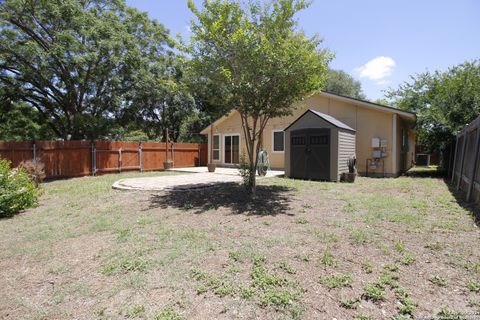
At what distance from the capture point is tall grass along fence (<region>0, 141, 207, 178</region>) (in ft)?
37.6

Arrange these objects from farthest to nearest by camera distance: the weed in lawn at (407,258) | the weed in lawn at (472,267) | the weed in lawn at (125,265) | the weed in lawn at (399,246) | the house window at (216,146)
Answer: the house window at (216,146), the weed in lawn at (399,246), the weed in lawn at (125,265), the weed in lawn at (407,258), the weed in lawn at (472,267)

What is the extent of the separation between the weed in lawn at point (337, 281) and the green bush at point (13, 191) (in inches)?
270

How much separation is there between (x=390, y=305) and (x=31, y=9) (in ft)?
57.9

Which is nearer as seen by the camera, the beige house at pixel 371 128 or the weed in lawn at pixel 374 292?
the weed in lawn at pixel 374 292

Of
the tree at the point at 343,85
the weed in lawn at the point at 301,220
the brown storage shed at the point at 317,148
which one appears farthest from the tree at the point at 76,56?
the tree at the point at 343,85

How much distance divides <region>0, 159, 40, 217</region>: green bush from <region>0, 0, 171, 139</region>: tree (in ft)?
25.2

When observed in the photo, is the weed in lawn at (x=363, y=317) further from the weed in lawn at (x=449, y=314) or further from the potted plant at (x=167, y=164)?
the potted plant at (x=167, y=164)

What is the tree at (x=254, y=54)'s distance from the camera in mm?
6066

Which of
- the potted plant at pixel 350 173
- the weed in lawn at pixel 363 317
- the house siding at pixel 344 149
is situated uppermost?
the house siding at pixel 344 149

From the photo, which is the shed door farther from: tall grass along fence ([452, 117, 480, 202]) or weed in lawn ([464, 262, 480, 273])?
weed in lawn ([464, 262, 480, 273])

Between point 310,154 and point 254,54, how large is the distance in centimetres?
559

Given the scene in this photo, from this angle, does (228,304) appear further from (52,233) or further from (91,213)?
(91,213)

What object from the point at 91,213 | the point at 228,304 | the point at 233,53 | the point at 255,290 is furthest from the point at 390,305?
the point at 91,213

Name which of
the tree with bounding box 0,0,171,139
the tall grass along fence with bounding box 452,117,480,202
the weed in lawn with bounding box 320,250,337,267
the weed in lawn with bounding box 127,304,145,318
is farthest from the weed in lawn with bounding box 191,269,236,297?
the tree with bounding box 0,0,171,139
